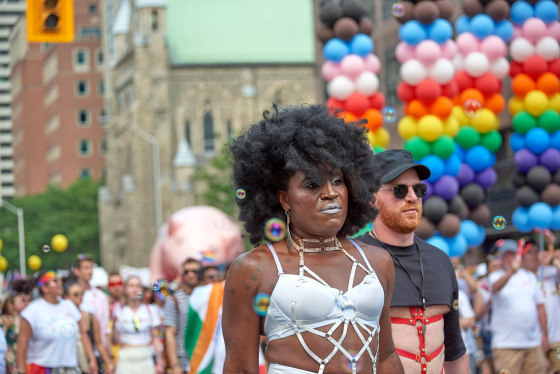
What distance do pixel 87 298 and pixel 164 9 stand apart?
6063cm

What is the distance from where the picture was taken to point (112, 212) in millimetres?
81562

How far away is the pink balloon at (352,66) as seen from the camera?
1512 cm

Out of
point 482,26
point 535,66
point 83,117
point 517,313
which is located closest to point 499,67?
point 535,66

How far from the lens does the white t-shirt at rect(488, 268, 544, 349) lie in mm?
11023

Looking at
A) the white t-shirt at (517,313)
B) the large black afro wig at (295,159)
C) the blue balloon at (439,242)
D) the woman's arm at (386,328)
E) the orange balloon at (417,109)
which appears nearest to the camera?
the large black afro wig at (295,159)

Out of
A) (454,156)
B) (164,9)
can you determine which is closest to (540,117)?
(454,156)

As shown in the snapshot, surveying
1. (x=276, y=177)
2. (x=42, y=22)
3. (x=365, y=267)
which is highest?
(x=42, y=22)

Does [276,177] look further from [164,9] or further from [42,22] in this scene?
[164,9]

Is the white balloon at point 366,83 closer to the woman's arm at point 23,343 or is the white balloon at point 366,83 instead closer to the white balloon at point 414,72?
the white balloon at point 414,72

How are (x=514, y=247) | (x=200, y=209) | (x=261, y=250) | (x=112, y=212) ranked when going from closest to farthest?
(x=261, y=250) → (x=514, y=247) → (x=200, y=209) → (x=112, y=212)

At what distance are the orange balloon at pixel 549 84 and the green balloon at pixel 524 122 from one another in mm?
367

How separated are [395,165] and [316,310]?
5.89 feet

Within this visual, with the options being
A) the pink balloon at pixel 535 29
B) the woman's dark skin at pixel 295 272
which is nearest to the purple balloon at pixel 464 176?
the pink balloon at pixel 535 29

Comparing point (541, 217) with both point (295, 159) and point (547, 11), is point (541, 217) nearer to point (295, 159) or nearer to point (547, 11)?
point (547, 11)
